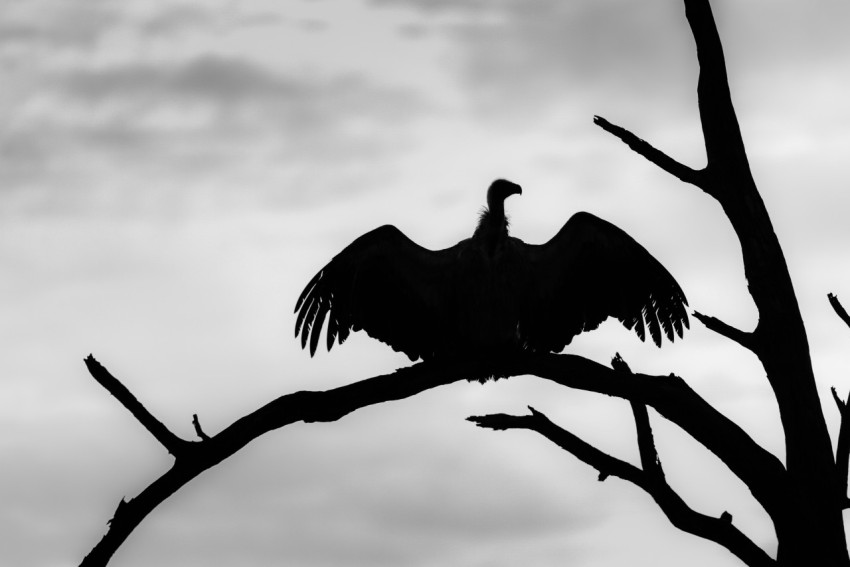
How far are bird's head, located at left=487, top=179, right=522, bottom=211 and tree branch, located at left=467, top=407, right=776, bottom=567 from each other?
3.27 metres

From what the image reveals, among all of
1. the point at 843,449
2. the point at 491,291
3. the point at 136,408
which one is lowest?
the point at 843,449

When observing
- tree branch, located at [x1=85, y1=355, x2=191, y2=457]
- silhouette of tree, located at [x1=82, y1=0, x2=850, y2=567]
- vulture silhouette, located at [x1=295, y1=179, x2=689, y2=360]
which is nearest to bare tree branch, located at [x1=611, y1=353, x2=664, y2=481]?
silhouette of tree, located at [x1=82, y1=0, x2=850, y2=567]

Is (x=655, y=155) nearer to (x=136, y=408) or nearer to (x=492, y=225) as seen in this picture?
(x=492, y=225)

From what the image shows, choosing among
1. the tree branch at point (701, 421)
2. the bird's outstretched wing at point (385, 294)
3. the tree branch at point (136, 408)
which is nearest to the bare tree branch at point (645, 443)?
the tree branch at point (701, 421)

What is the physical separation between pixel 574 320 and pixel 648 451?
268cm

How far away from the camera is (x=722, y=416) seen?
8.52 m

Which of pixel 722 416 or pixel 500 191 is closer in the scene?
pixel 722 416

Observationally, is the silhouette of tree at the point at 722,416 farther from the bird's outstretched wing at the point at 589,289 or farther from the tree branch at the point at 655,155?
the bird's outstretched wing at the point at 589,289

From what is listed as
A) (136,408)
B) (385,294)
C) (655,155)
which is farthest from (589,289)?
(136,408)

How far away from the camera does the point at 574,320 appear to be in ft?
37.6

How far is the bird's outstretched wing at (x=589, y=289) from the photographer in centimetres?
1128

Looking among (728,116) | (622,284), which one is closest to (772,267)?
(728,116)

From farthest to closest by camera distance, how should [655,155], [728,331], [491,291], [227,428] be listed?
[491,291], [655,155], [728,331], [227,428]

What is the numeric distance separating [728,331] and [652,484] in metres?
1.24
